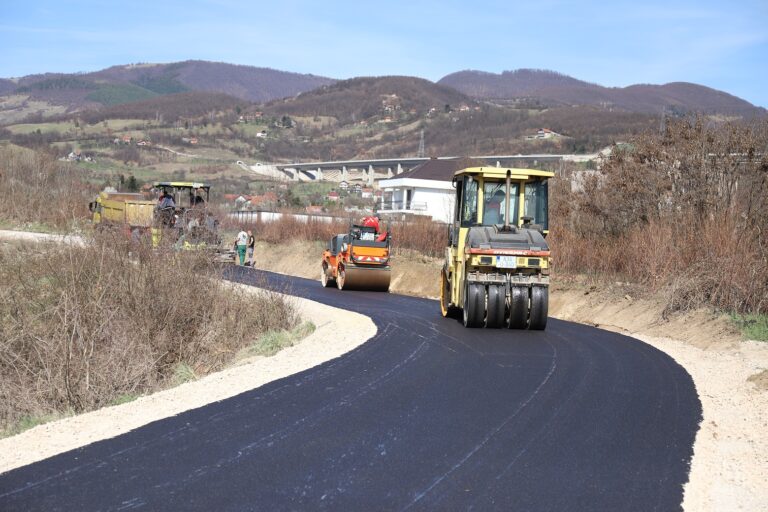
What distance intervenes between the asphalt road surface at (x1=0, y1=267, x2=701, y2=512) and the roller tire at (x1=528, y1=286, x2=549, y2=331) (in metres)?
3.75

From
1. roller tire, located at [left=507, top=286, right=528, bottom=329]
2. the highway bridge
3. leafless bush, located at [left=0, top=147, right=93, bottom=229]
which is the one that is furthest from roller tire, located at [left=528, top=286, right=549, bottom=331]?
the highway bridge

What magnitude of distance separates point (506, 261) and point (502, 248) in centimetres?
26

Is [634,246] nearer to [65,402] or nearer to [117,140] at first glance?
[65,402]

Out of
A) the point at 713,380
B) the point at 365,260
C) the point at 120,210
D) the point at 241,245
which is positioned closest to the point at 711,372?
the point at 713,380

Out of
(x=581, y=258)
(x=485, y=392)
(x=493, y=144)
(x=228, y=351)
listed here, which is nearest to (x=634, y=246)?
(x=581, y=258)

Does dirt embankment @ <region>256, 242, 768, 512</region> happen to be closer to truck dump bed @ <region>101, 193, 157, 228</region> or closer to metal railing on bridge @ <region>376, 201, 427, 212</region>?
truck dump bed @ <region>101, 193, 157, 228</region>

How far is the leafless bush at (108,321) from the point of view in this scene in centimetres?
1177

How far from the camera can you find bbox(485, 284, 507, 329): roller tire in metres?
16.2

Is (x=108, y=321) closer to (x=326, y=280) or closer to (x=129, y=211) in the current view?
(x=326, y=280)

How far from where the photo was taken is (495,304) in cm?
1627

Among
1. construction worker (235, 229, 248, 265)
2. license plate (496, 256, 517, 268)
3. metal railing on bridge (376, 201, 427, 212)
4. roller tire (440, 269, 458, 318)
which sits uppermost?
license plate (496, 256, 517, 268)

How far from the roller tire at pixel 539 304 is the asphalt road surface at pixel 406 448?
3753mm

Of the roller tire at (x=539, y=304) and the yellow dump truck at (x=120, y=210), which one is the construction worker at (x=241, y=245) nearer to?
the yellow dump truck at (x=120, y=210)

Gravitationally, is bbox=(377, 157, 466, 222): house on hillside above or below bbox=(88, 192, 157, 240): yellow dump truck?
below
